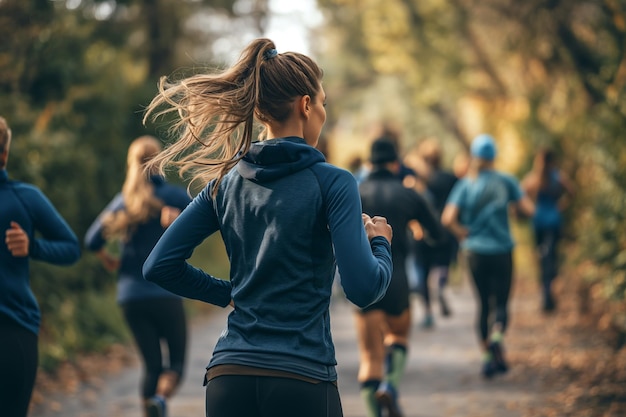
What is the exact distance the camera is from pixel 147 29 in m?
18.6

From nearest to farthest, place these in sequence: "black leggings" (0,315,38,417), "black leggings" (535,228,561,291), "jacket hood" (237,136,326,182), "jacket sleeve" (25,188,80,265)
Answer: "jacket hood" (237,136,326,182) → "black leggings" (0,315,38,417) → "jacket sleeve" (25,188,80,265) → "black leggings" (535,228,561,291)

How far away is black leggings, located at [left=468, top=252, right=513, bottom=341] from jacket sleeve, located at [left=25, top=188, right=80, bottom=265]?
17.4 feet

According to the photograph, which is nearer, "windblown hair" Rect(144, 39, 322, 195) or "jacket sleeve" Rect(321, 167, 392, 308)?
"jacket sleeve" Rect(321, 167, 392, 308)

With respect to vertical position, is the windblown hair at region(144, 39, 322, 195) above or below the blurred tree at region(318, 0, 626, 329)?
below

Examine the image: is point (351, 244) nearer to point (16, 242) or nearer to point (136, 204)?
point (16, 242)

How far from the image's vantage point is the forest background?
34.0ft

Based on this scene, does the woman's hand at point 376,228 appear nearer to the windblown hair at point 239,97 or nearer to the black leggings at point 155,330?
the windblown hair at point 239,97

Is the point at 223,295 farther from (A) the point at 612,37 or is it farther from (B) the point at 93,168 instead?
(B) the point at 93,168

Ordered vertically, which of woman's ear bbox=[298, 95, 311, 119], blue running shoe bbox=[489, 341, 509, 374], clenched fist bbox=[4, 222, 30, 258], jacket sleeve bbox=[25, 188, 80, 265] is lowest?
woman's ear bbox=[298, 95, 311, 119]

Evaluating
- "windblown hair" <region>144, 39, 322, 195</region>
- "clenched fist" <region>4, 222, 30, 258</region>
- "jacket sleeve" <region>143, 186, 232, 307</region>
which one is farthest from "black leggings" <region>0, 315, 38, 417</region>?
"windblown hair" <region>144, 39, 322, 195</region>

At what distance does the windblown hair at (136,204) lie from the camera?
707 centimetres

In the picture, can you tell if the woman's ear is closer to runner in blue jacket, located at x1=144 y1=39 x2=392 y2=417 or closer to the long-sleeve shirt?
runner in blue jacket, located at x1=144 y1=39 x2=392 y2=417

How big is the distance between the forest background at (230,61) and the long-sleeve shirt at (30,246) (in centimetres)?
80

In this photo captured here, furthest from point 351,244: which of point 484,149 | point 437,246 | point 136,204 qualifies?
point 437,246
